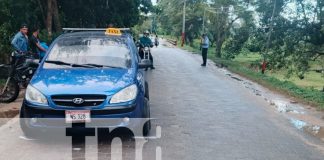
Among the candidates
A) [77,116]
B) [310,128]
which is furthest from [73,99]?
[310,128]

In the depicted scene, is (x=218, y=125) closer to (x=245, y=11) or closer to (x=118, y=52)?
(x=118, y=52)

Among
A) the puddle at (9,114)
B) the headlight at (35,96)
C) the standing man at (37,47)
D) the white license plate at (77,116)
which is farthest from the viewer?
the standing man at (37,47)

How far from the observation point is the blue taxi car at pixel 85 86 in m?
5.99

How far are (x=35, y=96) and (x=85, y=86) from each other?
2.48ft

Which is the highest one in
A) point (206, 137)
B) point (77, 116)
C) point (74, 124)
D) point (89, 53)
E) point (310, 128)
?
point (89, 53)

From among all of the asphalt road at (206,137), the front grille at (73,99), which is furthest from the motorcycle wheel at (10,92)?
the front grille at (73,99)

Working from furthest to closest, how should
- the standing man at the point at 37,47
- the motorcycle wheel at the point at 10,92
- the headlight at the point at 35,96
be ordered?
the standing man at the point at 37,47, the motorcycle wheel at the point at 10,92, the headlight at the point at 35,96

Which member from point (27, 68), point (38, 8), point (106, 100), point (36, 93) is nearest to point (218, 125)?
point (106, 100)

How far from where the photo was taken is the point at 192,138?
7027 millimetres

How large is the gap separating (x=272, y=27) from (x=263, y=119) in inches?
545

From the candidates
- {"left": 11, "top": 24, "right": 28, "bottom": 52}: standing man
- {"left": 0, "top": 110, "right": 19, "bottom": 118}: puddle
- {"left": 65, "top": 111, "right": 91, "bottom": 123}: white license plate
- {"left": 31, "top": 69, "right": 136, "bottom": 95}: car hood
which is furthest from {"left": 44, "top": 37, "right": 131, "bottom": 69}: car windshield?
{"left": 11, "top": 24, "right": 28, "bottom": 52}: standing man

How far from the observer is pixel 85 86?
242 inches

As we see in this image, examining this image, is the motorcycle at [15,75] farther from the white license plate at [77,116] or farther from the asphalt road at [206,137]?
the white license plate at [77,116]

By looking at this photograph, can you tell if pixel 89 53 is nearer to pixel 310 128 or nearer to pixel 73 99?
pixel 73 99
